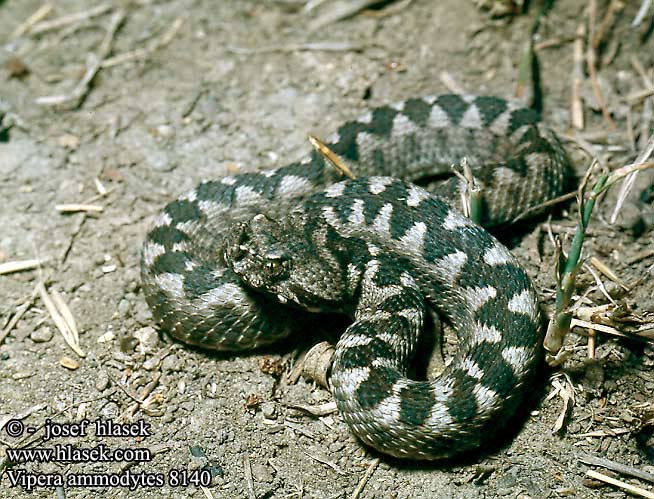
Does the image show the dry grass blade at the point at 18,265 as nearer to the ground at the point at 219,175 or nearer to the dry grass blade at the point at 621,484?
the ground at the point at 219,175

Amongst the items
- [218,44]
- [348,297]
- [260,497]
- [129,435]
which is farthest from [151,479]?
[218,44]

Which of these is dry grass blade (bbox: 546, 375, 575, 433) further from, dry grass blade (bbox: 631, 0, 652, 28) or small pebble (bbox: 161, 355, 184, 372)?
dry grass blade (bbox: 631, 0, 652, 28)

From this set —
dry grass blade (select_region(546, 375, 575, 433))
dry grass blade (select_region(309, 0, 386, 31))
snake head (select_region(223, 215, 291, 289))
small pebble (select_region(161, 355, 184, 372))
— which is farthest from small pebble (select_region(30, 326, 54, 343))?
dry grass blade (select_region(309, 0, 386, 31))

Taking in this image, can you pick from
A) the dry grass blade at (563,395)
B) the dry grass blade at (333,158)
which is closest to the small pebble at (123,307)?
the dry grass blade at (333,158)

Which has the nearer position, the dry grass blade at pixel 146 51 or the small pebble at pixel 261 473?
the small pebble at pixel 261 473
